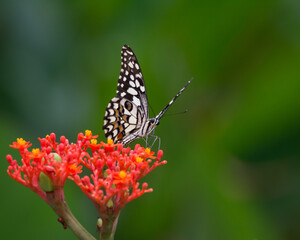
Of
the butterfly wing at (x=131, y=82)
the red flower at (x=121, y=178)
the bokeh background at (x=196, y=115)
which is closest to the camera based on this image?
the red flower at (x=121, y=178)

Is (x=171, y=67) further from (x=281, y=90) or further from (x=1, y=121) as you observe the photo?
(x=1, y=121)

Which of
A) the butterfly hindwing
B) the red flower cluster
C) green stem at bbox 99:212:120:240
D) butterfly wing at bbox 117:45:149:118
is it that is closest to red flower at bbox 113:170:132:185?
the red flower cluster

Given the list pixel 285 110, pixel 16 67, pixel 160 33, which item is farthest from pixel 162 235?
pixel 16 67

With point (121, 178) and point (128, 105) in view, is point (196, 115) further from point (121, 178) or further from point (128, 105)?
point (121, 178)

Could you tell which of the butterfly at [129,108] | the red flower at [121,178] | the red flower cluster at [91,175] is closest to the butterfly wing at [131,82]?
the butterfly at [129,108]

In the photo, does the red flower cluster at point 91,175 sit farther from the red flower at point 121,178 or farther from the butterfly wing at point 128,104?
the butterfly wing at point 128,104

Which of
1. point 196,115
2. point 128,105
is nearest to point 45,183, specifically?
point 128,105
